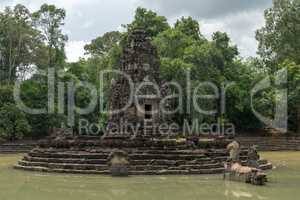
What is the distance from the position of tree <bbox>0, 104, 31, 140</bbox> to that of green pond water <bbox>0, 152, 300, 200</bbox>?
2009 centimetres

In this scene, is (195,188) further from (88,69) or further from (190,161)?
(88,69)

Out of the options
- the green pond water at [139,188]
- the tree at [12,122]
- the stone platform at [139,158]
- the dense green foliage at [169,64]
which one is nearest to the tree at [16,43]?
the dense green foliage at [169,64]

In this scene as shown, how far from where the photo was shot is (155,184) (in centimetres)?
1700

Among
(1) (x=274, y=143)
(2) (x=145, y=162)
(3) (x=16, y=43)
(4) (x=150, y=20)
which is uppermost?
(4) (x=150, y=20)

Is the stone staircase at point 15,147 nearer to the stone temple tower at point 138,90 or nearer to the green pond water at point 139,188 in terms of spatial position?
the stone temple tower at point 138,90

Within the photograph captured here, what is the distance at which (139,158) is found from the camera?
20953mm

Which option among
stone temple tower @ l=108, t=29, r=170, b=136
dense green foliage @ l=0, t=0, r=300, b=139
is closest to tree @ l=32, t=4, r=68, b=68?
dense green foliage @ l=0, t=0, r=300, b=139

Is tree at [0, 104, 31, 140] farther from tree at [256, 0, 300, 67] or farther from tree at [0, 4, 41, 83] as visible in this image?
tree at [256, 0, 300, 67]

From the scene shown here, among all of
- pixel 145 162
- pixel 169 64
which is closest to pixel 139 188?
pixel 145 162

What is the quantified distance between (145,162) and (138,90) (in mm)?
7545

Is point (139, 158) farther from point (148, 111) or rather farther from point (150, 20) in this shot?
point (150, 20)

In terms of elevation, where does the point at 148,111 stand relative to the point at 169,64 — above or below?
below

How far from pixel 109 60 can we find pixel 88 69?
9457mm

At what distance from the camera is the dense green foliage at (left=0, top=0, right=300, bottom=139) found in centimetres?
4134
